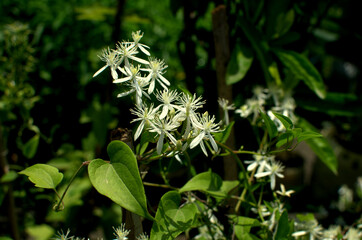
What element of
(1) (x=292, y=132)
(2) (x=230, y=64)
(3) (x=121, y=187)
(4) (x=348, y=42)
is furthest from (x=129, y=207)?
(4) (x=348, y=42)

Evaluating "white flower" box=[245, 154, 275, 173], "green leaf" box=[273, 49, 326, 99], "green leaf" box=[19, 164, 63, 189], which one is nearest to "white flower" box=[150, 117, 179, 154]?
"green leaf" box=[19, 164, 63, 189]

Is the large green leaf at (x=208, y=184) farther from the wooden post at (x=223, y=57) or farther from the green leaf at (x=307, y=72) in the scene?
the green leaf at (x=307, y=72)

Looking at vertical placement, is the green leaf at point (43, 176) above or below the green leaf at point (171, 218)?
above

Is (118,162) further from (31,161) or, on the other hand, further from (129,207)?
(31,161)

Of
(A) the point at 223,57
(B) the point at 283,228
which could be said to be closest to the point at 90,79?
(A) the point at 223,57

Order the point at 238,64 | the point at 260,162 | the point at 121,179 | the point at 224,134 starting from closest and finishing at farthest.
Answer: the point at 121,179, the point at 224,134, the point at 260,162, the point at 238,64

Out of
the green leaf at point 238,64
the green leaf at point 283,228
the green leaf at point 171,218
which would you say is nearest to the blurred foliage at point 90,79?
the green leaf at point 238,64

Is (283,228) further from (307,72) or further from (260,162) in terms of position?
(307,72)
